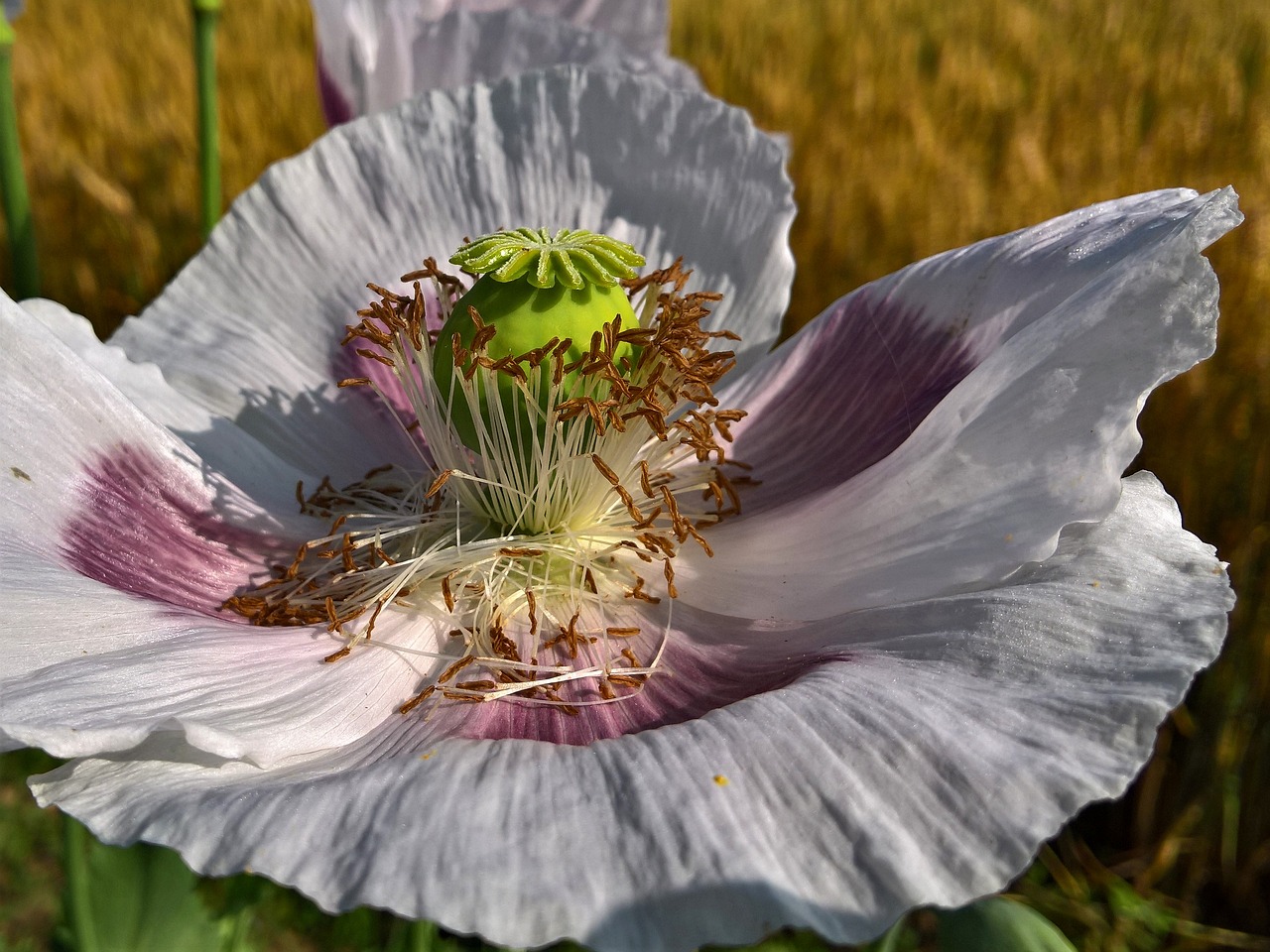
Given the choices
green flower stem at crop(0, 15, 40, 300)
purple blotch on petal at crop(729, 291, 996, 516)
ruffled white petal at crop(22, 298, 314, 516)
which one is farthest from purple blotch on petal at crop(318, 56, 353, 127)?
purple blotch on petal at crop(729, 291, 996, 516)

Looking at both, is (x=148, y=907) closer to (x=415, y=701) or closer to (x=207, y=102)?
(x=415, y=701)

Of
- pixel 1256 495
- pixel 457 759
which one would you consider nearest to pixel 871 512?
pixel 457 759

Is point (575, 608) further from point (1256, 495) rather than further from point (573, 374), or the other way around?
point (1256, 495)

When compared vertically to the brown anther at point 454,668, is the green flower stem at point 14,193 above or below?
above

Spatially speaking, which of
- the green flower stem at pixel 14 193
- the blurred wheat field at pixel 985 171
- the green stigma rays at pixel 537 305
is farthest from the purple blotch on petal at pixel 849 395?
the blurred wheat field at pixel 985 171

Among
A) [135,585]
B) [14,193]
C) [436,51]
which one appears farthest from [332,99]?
[135,585]

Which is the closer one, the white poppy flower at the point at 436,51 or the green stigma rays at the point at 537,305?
the green stigma rays at the point at 537,305

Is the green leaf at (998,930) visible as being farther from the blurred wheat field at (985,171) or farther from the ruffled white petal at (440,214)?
the blurred wheat field at (985,171)

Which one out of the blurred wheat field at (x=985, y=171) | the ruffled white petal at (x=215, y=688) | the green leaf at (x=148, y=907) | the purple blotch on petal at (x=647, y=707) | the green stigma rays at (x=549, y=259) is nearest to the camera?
the ruffled white petal at (x=215, y=688)
